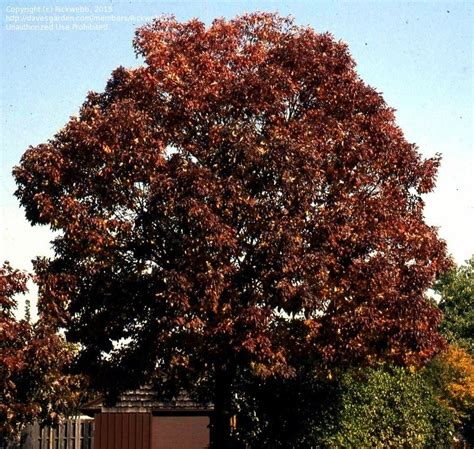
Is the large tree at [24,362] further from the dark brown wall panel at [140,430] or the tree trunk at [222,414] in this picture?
the dark brown wall panel at [140,430]

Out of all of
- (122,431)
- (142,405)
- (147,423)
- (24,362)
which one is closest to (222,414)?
(24,362)

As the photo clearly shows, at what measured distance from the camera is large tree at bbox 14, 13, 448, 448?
2362 centimetres

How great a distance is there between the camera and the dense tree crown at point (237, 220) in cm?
2362

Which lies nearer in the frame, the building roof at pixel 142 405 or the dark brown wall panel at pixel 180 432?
the building roof at pixel 142 405

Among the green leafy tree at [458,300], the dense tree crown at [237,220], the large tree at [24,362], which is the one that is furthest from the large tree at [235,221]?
the green leafy tree at [458,300]

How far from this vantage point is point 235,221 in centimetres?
2469

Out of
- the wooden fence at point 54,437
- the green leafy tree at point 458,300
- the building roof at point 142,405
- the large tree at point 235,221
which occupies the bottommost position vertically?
the wooden fence at point 54,437

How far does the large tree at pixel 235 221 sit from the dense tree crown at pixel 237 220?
Answer: 0.05 meters

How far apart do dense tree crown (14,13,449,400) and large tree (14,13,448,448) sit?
0.16 ft

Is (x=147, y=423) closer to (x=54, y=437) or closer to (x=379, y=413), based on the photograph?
(x=54, y=437)

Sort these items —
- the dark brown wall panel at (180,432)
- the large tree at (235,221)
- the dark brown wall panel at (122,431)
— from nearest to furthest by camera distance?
the large tree at (235,221) < the dark brown wall panel at (122,431) < the dark brown wall panel at (180,432)

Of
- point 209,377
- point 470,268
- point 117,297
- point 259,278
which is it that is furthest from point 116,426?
point 470,268

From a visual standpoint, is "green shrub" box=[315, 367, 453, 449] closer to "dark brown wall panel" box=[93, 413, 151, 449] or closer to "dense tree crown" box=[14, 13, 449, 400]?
"dense tree crown" box=[14, 13, 449, 400]

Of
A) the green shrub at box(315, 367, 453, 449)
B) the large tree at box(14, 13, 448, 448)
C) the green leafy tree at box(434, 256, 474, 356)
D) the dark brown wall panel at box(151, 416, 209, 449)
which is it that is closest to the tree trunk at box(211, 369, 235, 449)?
the large tree at box(14, 13, 448, 448)
